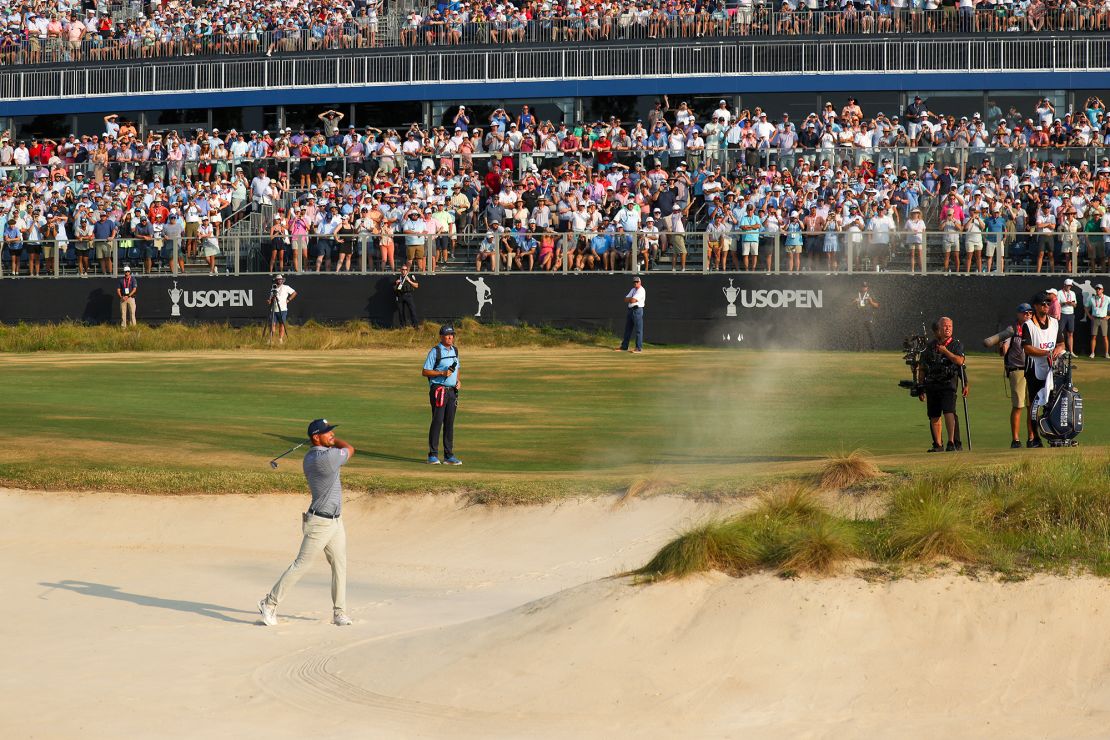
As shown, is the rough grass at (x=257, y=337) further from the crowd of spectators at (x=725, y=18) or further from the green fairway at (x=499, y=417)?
the crowd of spectators at (x=725, y=18)

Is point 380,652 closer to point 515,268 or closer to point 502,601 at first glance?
point 502,601

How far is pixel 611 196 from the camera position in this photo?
36.4m

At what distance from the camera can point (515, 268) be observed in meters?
35.1

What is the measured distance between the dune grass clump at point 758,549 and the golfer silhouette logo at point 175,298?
28.7m

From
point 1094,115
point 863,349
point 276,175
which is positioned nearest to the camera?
point 863,349

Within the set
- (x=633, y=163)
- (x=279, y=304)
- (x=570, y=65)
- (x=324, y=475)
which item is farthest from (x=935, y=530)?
(x=570, y=65)

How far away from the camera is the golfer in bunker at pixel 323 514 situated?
11961 mm

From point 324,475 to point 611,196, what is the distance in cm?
2521

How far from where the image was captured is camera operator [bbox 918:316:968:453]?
1692cm

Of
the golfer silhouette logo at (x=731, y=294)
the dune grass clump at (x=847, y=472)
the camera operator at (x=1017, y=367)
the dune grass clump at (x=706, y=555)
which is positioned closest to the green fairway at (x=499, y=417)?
the camera operator at (x=1017, y=367)

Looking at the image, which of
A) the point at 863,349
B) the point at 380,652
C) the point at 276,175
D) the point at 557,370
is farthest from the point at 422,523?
the point at 276,175

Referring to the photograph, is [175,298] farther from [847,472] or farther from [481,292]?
[847,472]

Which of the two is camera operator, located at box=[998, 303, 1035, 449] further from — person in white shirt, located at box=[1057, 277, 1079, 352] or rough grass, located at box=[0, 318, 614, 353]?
rough grass, located at box=[0, 318, 614, 353]

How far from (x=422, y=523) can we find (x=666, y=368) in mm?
13961
